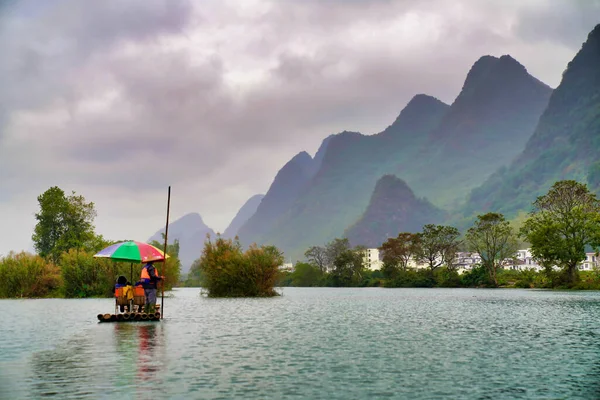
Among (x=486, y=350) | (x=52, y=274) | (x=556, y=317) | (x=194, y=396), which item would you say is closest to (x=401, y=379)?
(x=194, y=396)

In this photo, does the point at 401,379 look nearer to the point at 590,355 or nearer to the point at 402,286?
the point at 590,355

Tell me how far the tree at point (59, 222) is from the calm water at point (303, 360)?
66261 millimetres

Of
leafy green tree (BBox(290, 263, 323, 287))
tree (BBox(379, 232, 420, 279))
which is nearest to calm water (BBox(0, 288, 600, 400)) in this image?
tree (BBox(379, 232, 420, 279))

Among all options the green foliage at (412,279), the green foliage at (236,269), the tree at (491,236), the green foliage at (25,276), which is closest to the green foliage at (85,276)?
the green foliage at (25,276)

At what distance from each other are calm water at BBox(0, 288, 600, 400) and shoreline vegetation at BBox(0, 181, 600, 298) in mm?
10944

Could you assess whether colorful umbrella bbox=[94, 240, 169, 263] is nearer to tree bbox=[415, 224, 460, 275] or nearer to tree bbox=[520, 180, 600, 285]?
tree bbox=[520, 180, 600, 285]

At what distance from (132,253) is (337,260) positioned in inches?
4764

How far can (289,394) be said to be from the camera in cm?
1322

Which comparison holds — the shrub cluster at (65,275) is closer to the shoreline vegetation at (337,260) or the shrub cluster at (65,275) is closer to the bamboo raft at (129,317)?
the shoreline vegetation at (337,260)

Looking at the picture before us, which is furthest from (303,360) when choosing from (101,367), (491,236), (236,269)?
(491,236)

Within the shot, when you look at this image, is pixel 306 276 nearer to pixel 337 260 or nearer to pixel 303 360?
pixel 337 260

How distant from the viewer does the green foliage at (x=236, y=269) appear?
199 feet

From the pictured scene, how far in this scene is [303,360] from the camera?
18.1 m

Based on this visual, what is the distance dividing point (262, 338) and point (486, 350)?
8384 mm
